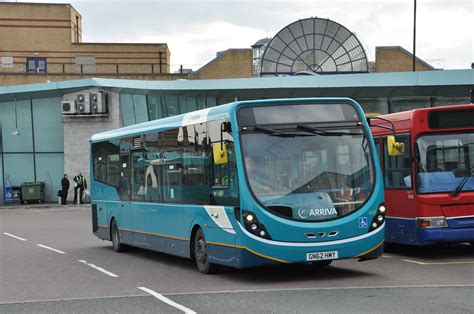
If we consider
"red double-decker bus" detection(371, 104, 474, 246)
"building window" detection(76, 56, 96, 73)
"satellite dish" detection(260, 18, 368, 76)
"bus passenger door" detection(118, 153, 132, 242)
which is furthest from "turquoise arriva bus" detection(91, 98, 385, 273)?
"building window" detection(76, 56, 96, 73)

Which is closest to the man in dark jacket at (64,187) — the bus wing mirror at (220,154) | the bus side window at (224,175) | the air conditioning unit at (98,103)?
the air conditioning unit at (98,103)

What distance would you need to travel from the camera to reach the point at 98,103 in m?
45.6

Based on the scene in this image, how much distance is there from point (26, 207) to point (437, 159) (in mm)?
31293

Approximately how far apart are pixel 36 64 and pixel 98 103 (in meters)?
24.6

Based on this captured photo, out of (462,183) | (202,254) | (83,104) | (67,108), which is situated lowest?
(202,254)

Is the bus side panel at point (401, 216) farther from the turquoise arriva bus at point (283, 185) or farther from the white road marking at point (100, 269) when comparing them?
the white road marking at point (100, 269)

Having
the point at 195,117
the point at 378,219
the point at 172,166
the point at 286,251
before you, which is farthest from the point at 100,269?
the point at 378,219

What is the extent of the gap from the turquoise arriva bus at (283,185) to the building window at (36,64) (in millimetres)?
55920

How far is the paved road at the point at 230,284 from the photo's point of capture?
10211mm

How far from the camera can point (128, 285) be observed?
12914mm

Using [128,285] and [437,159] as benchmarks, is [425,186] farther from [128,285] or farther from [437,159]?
[128,285]

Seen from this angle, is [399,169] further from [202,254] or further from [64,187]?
[64,187]

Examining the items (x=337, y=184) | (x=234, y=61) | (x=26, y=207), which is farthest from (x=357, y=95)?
(x=337, y=184)

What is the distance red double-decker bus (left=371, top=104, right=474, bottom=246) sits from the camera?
1512 cm
